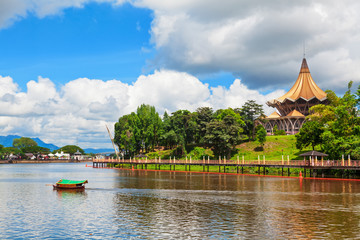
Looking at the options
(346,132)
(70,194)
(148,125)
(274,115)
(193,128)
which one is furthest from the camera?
(274,115)

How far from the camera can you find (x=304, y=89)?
150 meters

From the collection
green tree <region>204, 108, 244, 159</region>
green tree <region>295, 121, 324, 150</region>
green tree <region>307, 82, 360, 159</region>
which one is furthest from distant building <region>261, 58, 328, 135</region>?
green tree <region>307, 82, 360, 159</region>

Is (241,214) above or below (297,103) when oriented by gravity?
below

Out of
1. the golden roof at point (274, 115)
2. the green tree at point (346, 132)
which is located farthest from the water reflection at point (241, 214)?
the golden roof at point (274, 115)

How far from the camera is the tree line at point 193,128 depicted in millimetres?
98725

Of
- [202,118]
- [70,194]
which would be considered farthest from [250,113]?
[70,194]

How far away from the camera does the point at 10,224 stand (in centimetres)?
2638

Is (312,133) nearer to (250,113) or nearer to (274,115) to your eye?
(250,113)

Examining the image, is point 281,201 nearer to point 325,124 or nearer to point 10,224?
point 10,224

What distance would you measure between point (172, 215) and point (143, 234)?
662cm

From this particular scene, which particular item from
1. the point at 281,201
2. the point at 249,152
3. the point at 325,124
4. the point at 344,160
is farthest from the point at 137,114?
the point at 281,201

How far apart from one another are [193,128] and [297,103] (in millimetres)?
58128

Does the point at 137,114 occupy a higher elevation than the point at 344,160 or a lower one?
higher

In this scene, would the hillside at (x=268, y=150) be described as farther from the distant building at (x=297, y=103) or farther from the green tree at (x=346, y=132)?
the distant building at (x=297, y=103)
